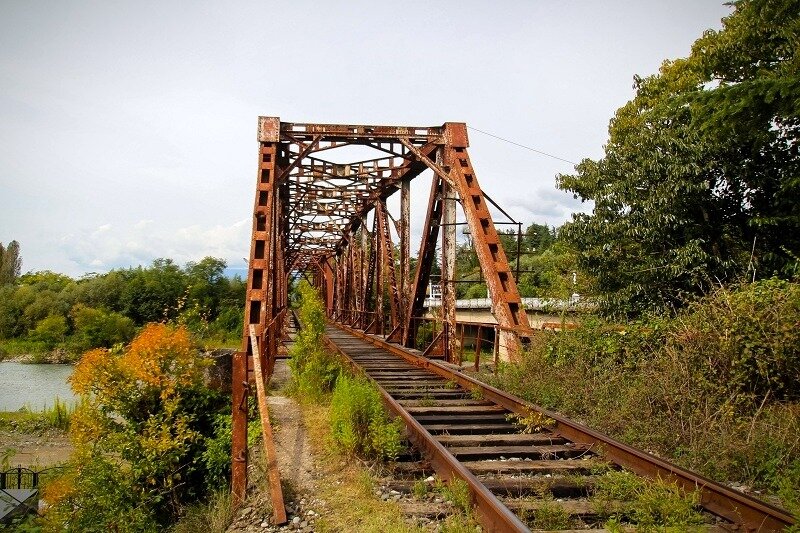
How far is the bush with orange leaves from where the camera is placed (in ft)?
22.7

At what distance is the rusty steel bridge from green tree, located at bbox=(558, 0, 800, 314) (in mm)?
4254

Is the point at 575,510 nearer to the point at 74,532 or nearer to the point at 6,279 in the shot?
the point at 74,532

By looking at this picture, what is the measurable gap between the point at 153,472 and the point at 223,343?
36.6 meters

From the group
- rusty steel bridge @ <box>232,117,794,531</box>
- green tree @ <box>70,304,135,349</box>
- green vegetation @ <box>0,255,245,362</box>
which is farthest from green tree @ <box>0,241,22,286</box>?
rusty steel bridge @ <box>232,117,794,531</box>

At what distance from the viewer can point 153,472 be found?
7.36m

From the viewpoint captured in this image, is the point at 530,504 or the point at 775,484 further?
the point at 775,484

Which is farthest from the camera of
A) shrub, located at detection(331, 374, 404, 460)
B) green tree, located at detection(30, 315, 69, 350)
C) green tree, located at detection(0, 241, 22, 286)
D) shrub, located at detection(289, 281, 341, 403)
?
green tree, located at detection(0, 241, 22, 286)

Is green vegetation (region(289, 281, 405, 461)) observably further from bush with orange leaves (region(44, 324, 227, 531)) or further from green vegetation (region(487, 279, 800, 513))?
green vegetation (region(487, 279, 800, 513))

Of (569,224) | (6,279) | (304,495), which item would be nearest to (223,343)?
(569,224)

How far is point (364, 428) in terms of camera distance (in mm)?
5543

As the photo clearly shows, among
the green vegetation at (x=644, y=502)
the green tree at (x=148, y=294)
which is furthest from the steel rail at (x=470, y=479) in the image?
the green tree at (x=148, y=294)

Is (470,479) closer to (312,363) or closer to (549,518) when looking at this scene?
(549,518)

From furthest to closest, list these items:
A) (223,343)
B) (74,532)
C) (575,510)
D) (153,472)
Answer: (223,343) → (153,472) → (74,532) → (575,510)

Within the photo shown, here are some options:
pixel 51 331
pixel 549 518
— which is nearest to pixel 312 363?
pixel 549 518
